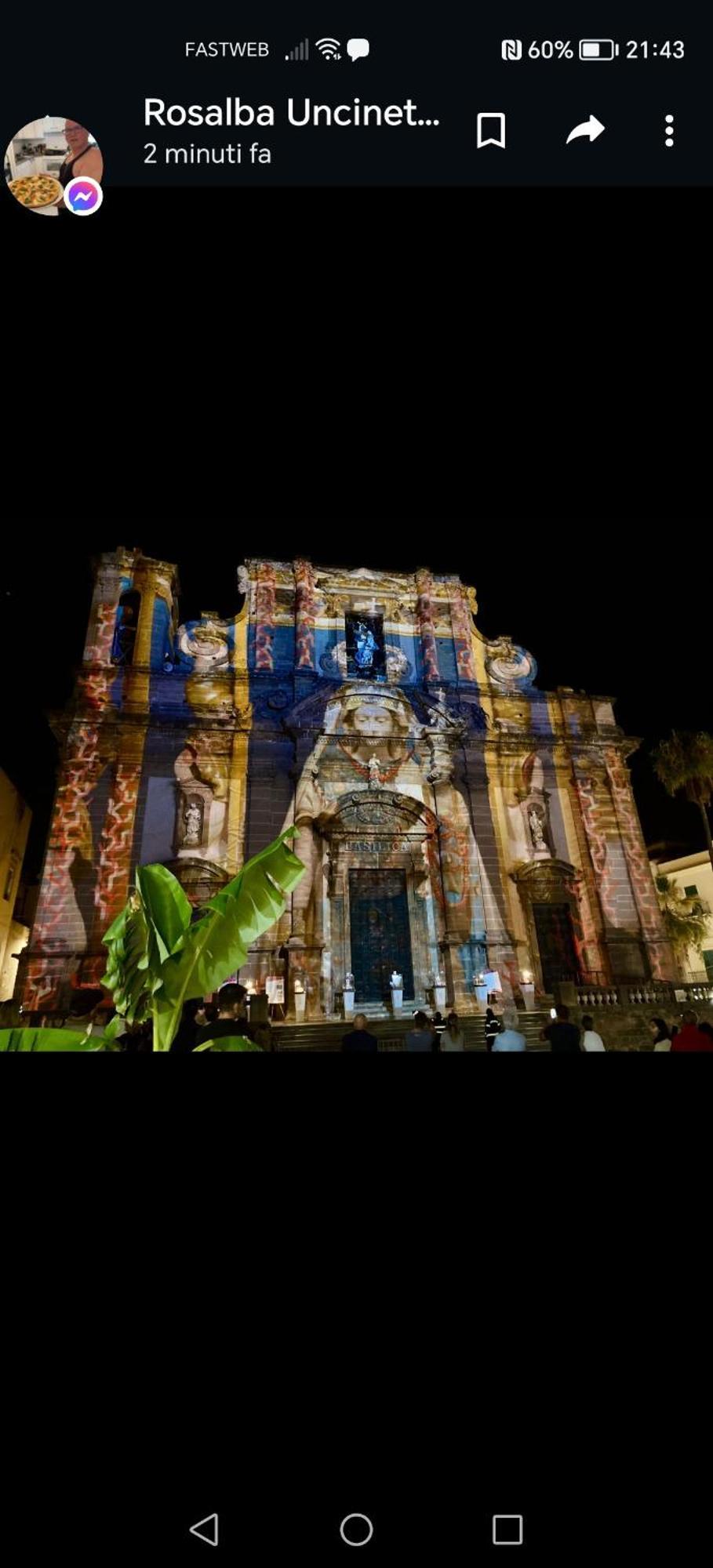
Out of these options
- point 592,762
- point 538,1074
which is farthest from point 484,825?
point 538,1074

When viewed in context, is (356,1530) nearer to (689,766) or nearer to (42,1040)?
(42,1040)

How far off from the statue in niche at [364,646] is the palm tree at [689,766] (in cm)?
1024

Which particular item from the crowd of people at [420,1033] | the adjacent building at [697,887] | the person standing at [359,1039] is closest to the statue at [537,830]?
the crowd of people at [420,1033]

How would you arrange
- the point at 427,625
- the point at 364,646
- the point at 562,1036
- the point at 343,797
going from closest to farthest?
the point at 562,1036, the point at 343,797, the point at 427,625, the point at 364,646

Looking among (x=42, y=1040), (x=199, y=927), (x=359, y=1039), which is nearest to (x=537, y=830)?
(x=359, y=1039)

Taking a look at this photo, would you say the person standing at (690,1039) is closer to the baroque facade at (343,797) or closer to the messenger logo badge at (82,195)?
the messenger logo badge at (82,195)

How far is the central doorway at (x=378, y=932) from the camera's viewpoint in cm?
1792

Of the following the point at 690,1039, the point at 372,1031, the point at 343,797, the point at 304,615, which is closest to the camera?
the point at 690,1039

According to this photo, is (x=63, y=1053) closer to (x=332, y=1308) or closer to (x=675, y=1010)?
(x=332, y=1308)

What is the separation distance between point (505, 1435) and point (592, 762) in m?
21.5

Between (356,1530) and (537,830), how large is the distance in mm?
19687

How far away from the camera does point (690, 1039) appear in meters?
6.38

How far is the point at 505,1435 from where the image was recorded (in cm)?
130

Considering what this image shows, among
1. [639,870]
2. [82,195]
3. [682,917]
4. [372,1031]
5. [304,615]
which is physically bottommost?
[372,1031]
